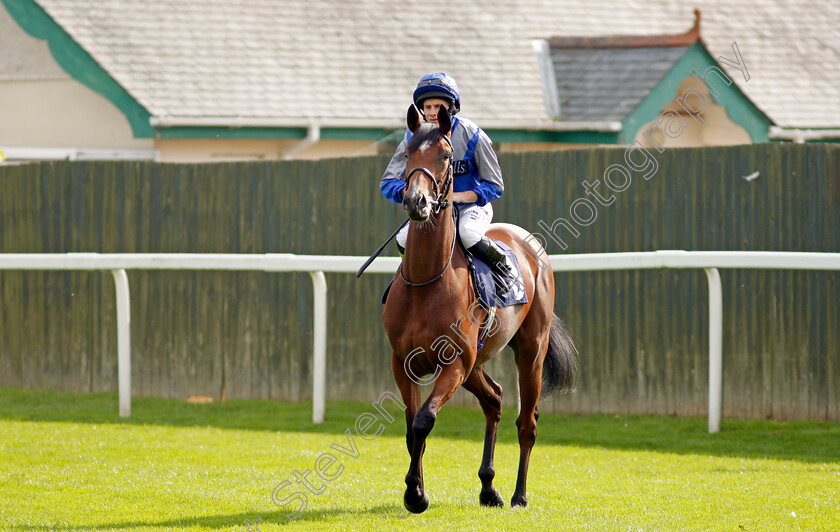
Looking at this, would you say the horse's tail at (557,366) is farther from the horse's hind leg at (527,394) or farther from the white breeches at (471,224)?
the white breeches at (471,224)

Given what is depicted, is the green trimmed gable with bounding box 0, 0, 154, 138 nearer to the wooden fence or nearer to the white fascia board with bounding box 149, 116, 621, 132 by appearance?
the white fascia board with bounding box 149, 116, 621, 132

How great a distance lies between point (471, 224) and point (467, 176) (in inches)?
12.7

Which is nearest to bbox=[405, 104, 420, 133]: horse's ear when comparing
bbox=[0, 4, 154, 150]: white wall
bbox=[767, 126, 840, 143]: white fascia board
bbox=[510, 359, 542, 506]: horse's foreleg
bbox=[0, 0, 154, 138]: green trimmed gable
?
bbox=[510, 359, 542, 506]: horse's foreleg

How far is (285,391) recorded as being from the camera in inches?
356

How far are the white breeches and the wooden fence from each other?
261 cm

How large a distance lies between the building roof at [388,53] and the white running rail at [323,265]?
3737mm

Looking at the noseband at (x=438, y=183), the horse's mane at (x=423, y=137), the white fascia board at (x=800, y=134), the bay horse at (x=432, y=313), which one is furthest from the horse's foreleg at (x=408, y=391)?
the white fascia board at (x=800, y=134)

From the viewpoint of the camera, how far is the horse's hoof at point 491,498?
5.47 metres

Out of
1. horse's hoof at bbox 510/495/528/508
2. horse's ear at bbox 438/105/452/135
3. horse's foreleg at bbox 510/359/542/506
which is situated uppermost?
horse's ear at bbox 438/105/452/135

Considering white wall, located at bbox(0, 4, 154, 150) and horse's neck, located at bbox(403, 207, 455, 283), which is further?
white wall, located at bbox(0, 4, 154, 150)

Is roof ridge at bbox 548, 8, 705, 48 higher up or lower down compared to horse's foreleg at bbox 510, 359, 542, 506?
higher up

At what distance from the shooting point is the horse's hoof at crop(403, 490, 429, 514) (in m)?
5.09

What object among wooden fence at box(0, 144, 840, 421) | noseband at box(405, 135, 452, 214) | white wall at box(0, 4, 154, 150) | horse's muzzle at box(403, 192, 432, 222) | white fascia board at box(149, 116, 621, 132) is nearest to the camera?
horse's muzzle at box(403, 192, 432, 222)

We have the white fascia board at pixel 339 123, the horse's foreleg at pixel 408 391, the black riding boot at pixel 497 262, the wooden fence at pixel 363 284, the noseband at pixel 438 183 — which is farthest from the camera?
the white fascia board at pixel 339 123
